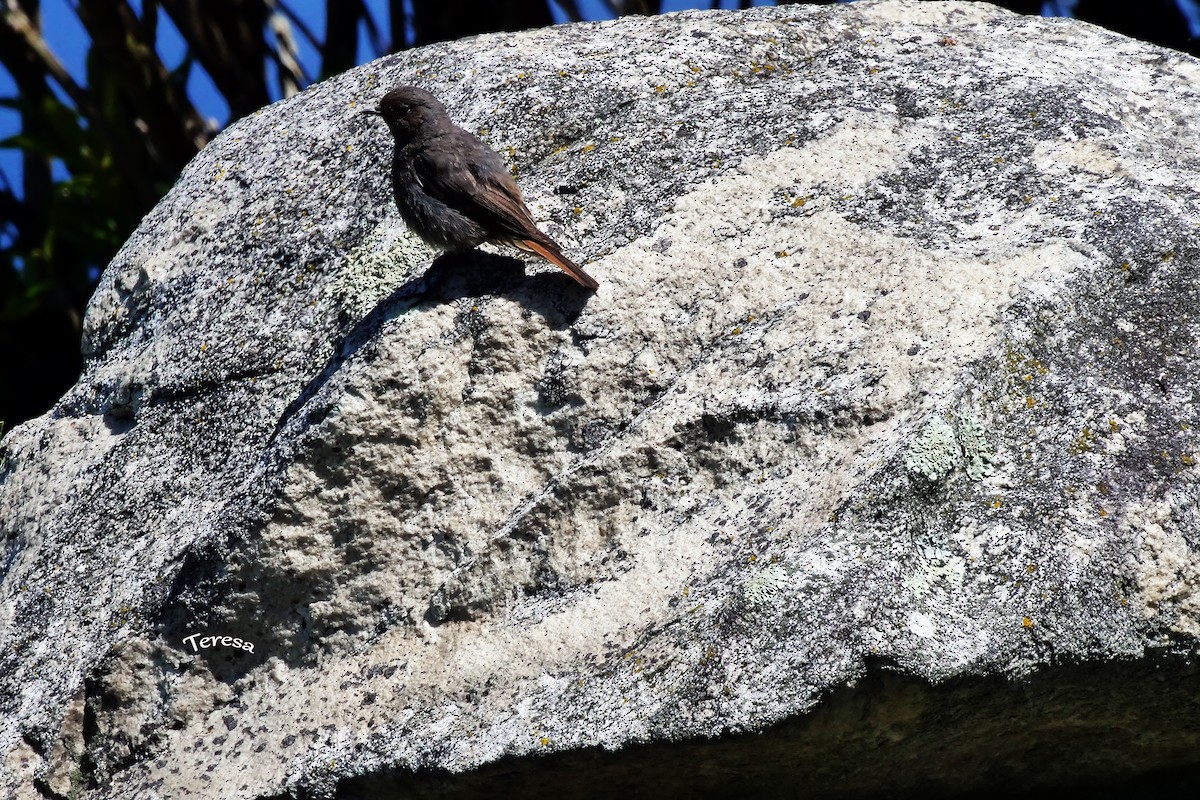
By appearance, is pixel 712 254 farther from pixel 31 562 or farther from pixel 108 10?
pixel 108 10

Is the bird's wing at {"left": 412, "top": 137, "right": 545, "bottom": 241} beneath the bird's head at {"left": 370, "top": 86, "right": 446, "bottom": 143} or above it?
beneath

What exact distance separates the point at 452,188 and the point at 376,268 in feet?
1.53

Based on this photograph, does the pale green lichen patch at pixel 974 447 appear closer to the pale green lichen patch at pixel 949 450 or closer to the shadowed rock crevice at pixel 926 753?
the pale green lichen patch at pixel 949 450

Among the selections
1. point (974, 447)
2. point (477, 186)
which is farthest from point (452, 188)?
point (974, 447)

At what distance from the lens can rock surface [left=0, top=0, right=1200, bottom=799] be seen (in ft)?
11.2

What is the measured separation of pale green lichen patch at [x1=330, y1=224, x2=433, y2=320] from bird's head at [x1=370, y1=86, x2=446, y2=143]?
391 mm

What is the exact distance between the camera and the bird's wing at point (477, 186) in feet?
14.7

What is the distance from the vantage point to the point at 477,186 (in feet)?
15.2

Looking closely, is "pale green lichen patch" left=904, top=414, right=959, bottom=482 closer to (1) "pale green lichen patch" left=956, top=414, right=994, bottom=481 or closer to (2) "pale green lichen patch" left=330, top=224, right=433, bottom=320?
(1) "pale green lichen patch" left=956, top=414, right=994, bottom=481

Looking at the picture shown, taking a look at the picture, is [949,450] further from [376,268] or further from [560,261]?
[376,268]

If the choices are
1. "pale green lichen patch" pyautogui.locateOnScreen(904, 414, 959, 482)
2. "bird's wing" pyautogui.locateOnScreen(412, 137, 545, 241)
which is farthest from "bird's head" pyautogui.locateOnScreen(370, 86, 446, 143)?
"pale green lichen patch" pyautogui.locateOnScreen(904, 414, 959, 482)

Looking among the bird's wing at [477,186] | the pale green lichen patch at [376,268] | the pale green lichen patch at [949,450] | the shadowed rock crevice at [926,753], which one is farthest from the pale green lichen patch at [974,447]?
the pale green lichen patch at [376,268]

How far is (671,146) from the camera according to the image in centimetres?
473

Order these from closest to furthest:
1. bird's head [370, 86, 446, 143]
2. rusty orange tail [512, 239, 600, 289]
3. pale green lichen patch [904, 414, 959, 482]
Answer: pale green lichen patch [904, 414, 959, 482] < rusty orange tail [512, 239, 600, 289] < bird's head [370, 86, 446, 143]
